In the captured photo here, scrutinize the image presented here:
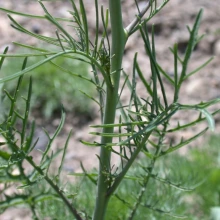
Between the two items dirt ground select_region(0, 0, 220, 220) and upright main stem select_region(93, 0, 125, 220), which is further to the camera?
dirt ground select_region(0, 0, 220, 220)

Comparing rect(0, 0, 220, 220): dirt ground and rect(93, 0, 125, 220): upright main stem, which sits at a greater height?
rect(0, 0, 220, 220): dirt ground

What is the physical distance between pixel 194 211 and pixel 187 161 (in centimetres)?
19

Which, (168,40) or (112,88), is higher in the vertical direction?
(168,40)

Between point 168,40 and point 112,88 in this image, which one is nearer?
point 112,88

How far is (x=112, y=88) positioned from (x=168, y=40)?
276 centimetres

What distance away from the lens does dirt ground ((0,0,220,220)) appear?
304 cm

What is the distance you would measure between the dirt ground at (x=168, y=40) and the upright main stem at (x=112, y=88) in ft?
6.26

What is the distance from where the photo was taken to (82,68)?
3287 millimetres

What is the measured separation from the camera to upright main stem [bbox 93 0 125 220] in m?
0.76

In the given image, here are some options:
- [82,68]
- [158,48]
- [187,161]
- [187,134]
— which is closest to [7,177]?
[187,161]

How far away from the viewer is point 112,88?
804 millimetres

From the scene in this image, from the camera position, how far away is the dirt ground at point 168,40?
304cm

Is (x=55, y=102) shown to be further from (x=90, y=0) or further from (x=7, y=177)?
(x=7, y=177)

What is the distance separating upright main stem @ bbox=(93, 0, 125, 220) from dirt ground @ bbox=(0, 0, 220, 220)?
6.26ft
